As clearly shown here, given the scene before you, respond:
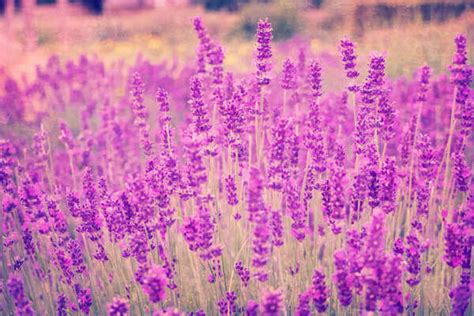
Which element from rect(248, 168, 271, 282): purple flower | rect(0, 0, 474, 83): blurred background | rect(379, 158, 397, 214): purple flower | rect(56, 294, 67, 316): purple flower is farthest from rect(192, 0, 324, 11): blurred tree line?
rect(248, 168, 271, 282): purple flower

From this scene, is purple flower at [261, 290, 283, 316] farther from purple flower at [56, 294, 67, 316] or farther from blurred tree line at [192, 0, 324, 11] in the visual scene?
blurred tree line at [192, 0, 324, 11]

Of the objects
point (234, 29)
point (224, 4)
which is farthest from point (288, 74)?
point (224, 4)

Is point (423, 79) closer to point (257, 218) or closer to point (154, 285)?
point (257, 218)

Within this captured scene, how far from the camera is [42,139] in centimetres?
387

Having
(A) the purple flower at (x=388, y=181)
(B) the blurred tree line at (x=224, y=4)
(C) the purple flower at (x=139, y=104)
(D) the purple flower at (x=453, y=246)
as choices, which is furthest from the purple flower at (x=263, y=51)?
(B) the blurred tree line at (x=224, y=4)

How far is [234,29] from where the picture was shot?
14.9 m

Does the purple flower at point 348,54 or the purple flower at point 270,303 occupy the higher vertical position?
the purple flower at point 348,54

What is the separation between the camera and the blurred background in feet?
32.4

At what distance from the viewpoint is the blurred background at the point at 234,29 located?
9.87 meters

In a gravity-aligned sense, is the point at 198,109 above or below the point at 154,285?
above

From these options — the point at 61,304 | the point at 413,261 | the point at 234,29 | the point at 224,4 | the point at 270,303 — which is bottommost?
the point at 61,304

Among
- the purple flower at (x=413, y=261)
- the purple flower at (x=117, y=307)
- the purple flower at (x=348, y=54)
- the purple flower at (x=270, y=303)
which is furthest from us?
the purple flower at (x=348, y=54)

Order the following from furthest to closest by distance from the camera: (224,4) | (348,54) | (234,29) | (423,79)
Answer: (224,4)
(234,29)
(423,79)
(348,54)

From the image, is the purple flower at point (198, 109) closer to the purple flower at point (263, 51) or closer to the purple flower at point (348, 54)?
the purple flower at point (263, 51)
